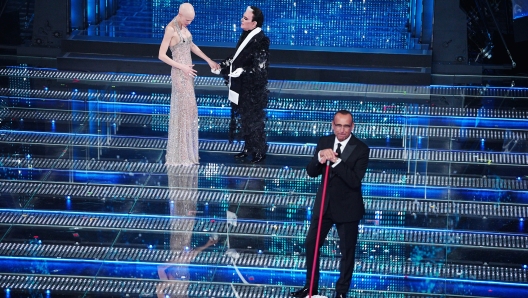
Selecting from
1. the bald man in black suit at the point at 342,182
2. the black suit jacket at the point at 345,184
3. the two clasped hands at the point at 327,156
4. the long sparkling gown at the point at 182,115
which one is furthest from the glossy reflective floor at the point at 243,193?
the two clasped hands at the point at 327,156

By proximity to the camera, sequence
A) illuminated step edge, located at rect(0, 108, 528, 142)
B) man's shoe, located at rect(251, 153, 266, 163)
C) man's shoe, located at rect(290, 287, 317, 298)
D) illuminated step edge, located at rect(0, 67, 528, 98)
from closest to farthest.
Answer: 1. man's shoe, located at rect(290, 287, 317, 298)
2. man's shoe, located at rect(251, 153, 266, 163)
3. illuminated step edge, located at rect(0, 108, 528, 142)
4. illuminated step edge, located at rect(0, 67, 528, 98)

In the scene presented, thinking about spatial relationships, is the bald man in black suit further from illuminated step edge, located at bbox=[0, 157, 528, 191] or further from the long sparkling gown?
the long sparkling gown

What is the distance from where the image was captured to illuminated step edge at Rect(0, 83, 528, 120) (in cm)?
1131

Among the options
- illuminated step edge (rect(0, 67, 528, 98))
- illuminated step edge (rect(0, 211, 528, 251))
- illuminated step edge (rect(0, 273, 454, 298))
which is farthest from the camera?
illuminated step edge (rect(0, 67, 528, 98))

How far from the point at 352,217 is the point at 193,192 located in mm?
2632

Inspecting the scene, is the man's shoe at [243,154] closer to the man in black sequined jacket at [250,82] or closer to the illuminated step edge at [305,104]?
the man in black sequined jacket at [250,82]

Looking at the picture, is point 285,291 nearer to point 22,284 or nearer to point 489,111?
point 22,284

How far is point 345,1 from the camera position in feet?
47.9

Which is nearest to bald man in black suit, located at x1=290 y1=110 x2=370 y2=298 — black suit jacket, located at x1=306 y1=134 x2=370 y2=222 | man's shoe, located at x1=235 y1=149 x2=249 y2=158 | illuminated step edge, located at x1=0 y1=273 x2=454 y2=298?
black suit jacket, located at x1=306 y1=134 x2=370 y2=222

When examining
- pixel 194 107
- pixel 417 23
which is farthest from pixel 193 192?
pixel 417 23

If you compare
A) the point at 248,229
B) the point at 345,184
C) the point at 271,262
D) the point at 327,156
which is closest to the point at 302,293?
the point at 271,262

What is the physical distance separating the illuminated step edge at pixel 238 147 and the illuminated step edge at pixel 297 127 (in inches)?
16.0

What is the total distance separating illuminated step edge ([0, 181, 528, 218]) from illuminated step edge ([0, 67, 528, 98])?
316 cm

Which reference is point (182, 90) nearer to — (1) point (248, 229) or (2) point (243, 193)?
(2) point (243, 193)
